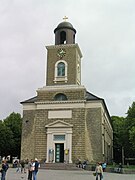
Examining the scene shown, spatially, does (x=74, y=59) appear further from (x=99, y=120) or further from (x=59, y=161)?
(x=59, y=161)

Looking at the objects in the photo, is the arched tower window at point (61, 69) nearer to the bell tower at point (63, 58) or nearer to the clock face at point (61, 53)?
the bell tower at point (63, 58)

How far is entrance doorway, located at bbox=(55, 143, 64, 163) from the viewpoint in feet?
147

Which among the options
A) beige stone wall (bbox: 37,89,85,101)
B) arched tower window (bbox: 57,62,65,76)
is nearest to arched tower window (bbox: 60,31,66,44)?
arched tower window (bbox: 57,62,65,76)

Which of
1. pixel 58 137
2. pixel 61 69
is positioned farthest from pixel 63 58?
pixel 58 137

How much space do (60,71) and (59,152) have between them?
42.9ft

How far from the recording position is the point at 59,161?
1753 inches

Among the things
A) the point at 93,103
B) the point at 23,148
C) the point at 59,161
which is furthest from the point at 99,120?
the point at 23,148

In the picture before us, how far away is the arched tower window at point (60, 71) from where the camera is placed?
4852 centimetres

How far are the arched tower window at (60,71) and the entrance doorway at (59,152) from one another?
1026 cm

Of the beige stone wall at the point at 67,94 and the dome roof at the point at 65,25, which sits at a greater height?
the dome roof at the point at 65,25

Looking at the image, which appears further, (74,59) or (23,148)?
(74,59)

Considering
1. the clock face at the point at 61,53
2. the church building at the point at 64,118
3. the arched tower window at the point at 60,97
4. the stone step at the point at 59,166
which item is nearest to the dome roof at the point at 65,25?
the church building at the point at 64,118

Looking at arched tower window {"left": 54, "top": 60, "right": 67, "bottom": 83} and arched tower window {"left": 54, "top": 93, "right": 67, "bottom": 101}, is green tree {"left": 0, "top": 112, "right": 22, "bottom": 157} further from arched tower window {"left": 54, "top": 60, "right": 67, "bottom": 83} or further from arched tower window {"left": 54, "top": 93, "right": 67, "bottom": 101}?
arched tower window {"left": 54, "top": 60, "right": 67, "bottom": 83}

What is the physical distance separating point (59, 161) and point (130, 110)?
49.5ft
